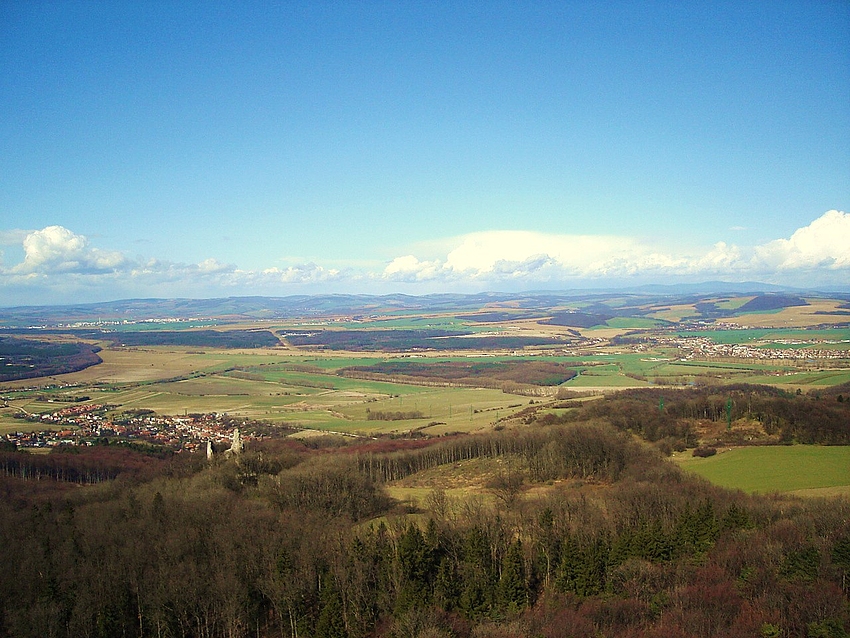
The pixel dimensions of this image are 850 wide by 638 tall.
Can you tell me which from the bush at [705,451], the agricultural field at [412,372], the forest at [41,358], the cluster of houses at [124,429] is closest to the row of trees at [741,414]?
the bush at [705,451]

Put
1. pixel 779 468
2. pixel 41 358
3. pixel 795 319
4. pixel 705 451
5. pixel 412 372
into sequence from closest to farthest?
pixel 779 468
pixel 705 451
pixel 412 372
pixel 41 358
pixel 795 319

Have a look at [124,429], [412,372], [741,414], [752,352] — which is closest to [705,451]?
[741,414]

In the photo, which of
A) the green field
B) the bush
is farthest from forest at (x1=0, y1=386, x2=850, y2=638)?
the bush

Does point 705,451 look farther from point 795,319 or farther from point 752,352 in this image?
point 795,319

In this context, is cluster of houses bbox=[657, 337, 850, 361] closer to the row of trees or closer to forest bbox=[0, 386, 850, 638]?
the row of trees

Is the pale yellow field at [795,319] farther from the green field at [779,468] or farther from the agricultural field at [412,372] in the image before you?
the green field at [779,468]

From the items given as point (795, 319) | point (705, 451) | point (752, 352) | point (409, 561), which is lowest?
point (705, 451)
